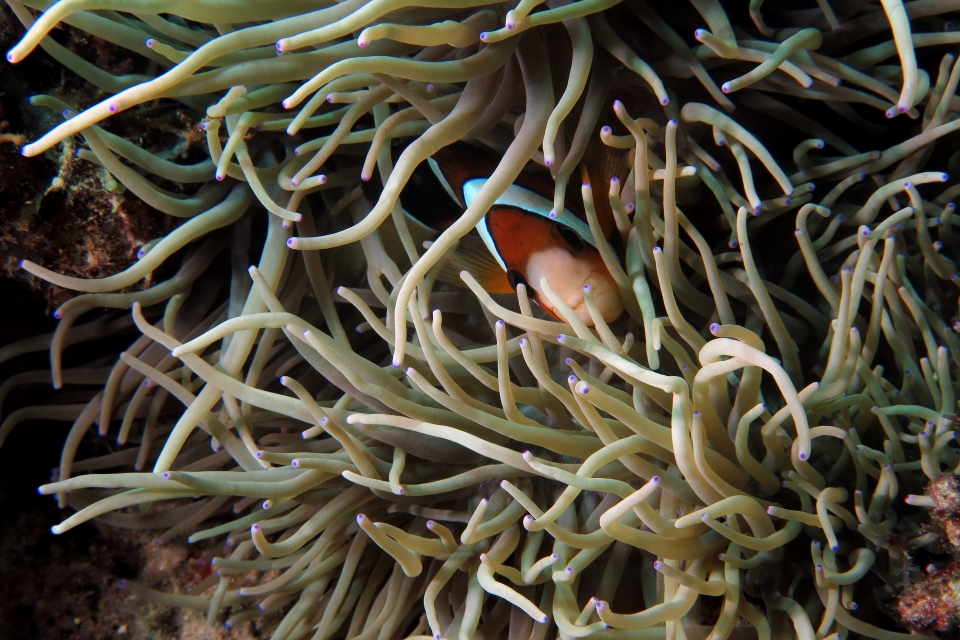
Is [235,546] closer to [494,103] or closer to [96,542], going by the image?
[96,542]

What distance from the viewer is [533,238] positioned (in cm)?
87

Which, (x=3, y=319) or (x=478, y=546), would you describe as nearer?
(x=478, y=546)

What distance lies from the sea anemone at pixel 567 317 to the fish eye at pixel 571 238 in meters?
0.06

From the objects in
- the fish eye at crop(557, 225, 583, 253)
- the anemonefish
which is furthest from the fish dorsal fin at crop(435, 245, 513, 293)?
the fish eye at crop(557, 225, 583, 253)

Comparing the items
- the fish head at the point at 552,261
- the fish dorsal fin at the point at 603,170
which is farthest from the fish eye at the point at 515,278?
the fish dorsal fin at the point at 603,170

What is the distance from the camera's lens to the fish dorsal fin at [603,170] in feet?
2.75

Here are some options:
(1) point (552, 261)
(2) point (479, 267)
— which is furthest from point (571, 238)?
(2) point (479, 267)

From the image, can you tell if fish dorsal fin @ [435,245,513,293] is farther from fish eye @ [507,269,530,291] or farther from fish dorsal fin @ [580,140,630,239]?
fish dorsal fin @ [580,140,630,239]

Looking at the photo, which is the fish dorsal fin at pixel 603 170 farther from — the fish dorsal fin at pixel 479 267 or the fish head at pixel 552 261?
the fish dorsal fin at pixel 479 267

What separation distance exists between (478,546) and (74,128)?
65cm

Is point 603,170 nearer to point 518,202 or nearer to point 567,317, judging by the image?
point 518,202

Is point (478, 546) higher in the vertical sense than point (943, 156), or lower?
lower

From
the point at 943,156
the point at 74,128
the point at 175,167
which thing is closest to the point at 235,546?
the point at 175,167

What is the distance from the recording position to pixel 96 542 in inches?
48.6
